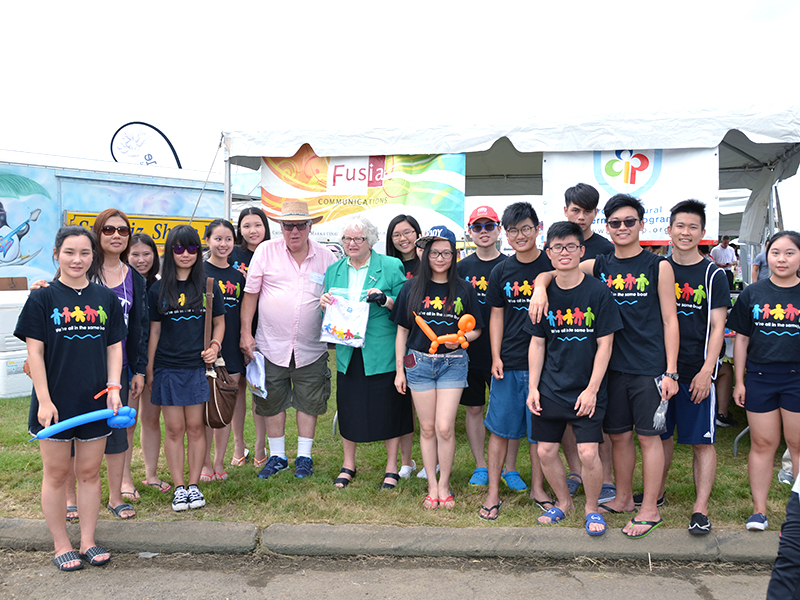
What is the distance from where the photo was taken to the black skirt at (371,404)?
438 centimetres

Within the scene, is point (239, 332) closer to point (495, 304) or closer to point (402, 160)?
point (495, 304)

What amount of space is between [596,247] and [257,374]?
2635mm

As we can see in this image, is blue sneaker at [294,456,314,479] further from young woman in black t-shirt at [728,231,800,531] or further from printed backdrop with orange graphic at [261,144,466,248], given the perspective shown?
young woman in black t-shirt at [728,231,800,531]

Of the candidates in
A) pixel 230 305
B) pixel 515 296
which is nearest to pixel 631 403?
pixel 515 296

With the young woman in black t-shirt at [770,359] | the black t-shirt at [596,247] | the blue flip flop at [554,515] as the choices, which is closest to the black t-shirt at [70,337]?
the blue flip flop at [554,515]

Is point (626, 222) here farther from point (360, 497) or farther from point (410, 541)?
point (360, 497)

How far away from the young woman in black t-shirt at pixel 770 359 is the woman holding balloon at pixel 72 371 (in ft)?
12.2

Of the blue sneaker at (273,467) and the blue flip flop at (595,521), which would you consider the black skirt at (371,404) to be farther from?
the blue flip flop at (595,521)

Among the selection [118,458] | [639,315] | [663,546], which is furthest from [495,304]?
[118,458]

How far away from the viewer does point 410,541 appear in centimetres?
346

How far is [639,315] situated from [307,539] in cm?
234

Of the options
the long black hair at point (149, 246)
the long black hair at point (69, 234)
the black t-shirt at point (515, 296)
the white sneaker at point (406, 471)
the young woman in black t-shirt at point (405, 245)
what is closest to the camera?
the long black hair at point (69, 234)

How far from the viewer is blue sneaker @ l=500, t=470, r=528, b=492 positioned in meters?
4.24

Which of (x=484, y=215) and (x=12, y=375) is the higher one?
(x=484, y=215)
